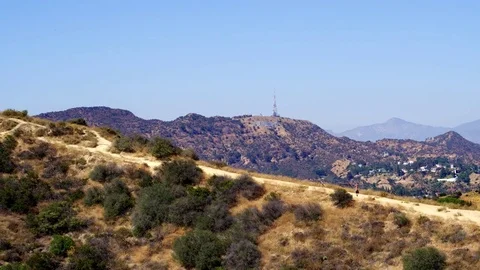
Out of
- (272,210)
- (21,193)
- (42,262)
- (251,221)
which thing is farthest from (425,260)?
(21,193)

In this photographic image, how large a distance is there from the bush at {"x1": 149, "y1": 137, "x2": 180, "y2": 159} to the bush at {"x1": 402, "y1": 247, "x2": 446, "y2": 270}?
23.3 metres

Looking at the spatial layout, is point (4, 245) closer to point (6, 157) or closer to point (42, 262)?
point (42, 262)

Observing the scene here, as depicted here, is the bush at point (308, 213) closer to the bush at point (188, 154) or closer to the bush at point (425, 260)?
the bush at point (425, 260)

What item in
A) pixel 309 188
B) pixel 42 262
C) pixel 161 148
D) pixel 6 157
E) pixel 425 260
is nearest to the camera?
pixel 425 260

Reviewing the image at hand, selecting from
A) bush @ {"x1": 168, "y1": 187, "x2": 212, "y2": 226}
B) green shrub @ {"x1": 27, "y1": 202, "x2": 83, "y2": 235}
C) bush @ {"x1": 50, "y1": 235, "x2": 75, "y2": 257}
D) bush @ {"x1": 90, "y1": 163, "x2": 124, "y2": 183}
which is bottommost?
bush @ {"x1": 50, "y1": 235, "x2": 75, "y2": 257}

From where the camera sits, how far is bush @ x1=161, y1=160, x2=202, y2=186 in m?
40.0

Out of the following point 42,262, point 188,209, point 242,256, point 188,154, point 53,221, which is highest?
point 188,154

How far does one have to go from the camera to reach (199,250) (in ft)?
102

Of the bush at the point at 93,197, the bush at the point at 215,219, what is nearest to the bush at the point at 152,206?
the bush at the point at 215,219

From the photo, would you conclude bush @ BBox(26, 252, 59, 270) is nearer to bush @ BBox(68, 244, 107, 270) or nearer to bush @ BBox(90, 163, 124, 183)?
bush @ BBox(68, 244, 107, 270)

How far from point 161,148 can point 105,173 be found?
5572mm

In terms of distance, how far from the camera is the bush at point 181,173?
4000cm

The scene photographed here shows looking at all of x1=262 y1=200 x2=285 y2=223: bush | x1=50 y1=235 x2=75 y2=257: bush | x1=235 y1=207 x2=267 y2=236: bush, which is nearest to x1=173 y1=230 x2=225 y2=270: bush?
x1=235 y1=207 x2=267 y2=236: bush

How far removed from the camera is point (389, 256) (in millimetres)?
29312
